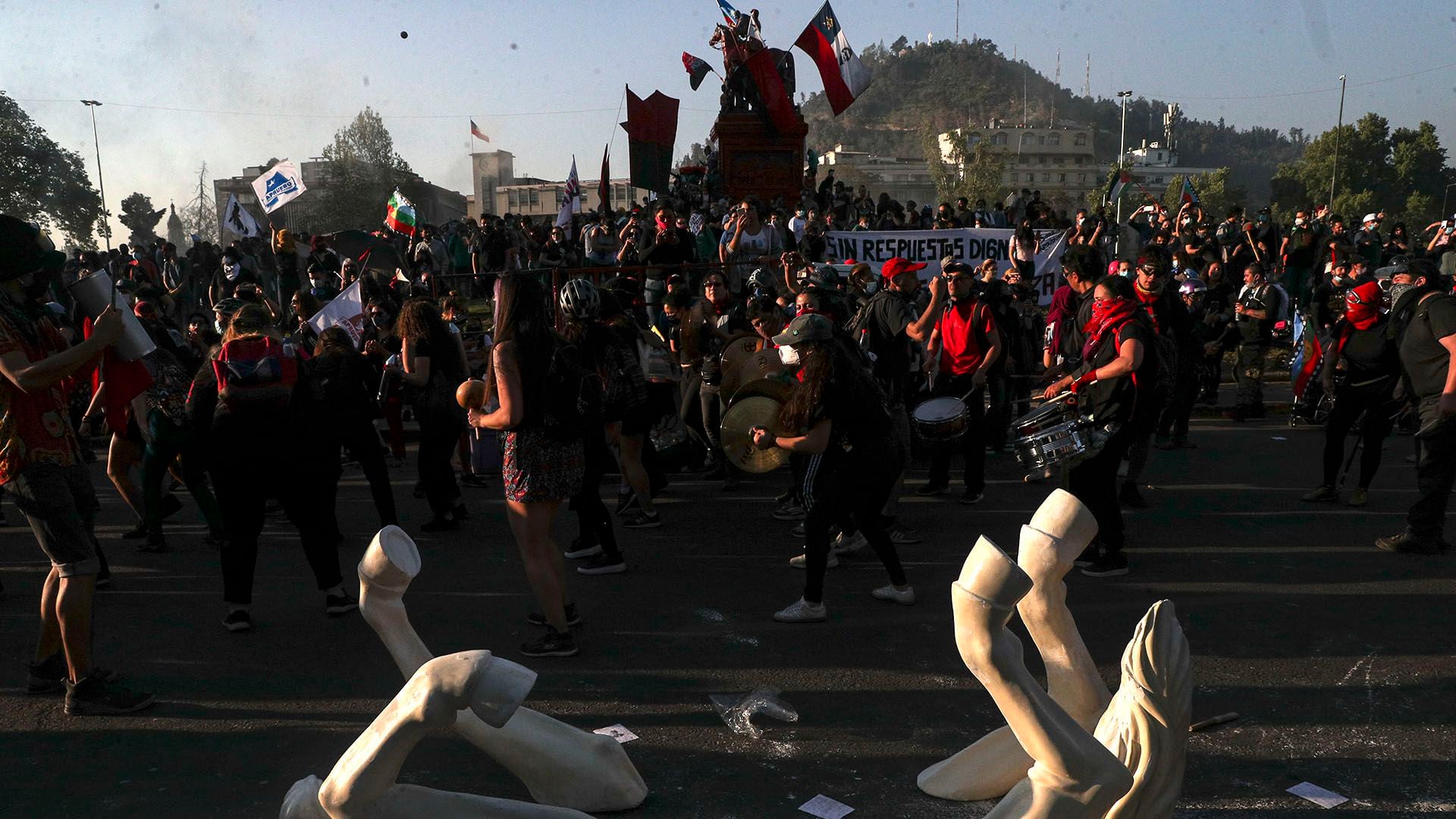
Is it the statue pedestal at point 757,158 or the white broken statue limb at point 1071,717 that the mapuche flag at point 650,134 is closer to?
the statue pedestal at point 757,158

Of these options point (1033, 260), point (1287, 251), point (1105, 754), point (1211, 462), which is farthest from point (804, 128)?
point (1105, 754)

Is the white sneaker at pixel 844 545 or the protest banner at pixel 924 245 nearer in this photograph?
the white sneaker at pixel 844 545

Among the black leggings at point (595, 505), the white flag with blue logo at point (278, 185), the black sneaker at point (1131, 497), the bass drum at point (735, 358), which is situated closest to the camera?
the black leggings at point (595, 505)

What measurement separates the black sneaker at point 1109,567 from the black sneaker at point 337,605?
4302 mm

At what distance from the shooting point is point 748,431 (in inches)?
267

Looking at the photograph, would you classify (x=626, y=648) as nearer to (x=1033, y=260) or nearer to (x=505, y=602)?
(x=505, y=602)

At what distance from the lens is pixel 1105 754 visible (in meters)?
2.84

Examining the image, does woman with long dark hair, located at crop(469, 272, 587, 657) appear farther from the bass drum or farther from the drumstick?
the drumstick

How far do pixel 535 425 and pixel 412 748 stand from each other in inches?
94.5

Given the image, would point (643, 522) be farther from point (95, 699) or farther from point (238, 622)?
point (95, 699)

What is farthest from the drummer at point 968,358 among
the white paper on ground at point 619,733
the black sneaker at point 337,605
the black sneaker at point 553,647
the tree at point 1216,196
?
the tree at point 1216,196

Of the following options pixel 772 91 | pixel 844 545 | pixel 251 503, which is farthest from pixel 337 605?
pixel 772 91

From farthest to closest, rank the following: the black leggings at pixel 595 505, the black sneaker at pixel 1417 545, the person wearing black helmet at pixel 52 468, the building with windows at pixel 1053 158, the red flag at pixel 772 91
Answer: the building with windows at pixel 1053 158
the red flag at pixel 772 91
the black sneaker at pixel 1417 545
the black leggings at pixel 595 505
the person wearing black helmet at pixel 52 468

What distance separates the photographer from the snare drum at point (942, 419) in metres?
7.39
